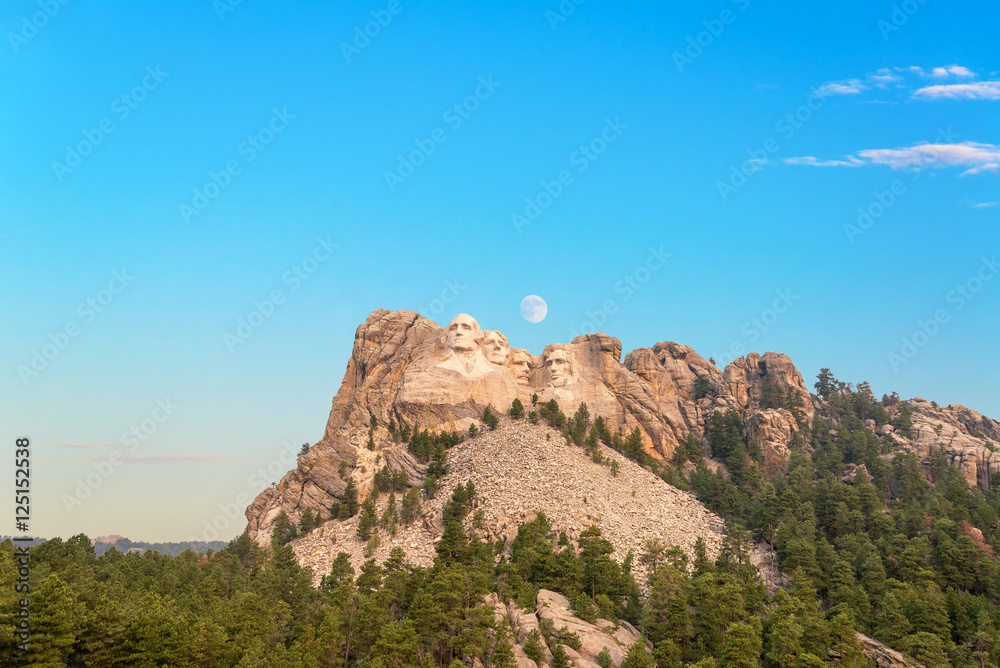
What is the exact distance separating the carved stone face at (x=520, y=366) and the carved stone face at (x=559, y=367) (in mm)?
2969

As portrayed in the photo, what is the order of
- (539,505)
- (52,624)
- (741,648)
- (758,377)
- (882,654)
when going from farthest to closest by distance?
1. (758,377)
2. (539,505)
3. (882,654)
4. (741,648)
5. (52,624)

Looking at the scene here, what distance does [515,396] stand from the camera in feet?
405

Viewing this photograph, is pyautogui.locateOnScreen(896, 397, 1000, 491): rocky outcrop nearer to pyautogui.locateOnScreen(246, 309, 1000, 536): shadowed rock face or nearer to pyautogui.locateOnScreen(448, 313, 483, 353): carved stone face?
pyautogui.locateOnScreen(246, 309, 1000, 536): shadowed rock face

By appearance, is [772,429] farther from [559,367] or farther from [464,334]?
[464,334]

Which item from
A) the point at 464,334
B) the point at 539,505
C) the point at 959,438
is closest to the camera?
the point at 539,505

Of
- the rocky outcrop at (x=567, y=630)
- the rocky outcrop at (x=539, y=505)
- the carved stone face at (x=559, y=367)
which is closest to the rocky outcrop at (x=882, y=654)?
the rocky outcrop at (x=567, y=630)

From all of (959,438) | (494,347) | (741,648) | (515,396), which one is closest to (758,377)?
(959,438)

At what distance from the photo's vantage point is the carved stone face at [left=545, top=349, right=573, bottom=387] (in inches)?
5118

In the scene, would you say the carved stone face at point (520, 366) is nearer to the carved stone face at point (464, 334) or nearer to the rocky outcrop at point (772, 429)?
the carved stone face at point (464, 334)

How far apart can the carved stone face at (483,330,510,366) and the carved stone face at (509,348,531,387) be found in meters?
3.70

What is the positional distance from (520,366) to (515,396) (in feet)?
29.6

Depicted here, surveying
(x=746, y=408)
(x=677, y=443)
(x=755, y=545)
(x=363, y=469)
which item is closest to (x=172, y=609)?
(x=363, y=469)

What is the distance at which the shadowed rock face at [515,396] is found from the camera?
109m

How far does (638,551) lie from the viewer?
92938 millimetres
